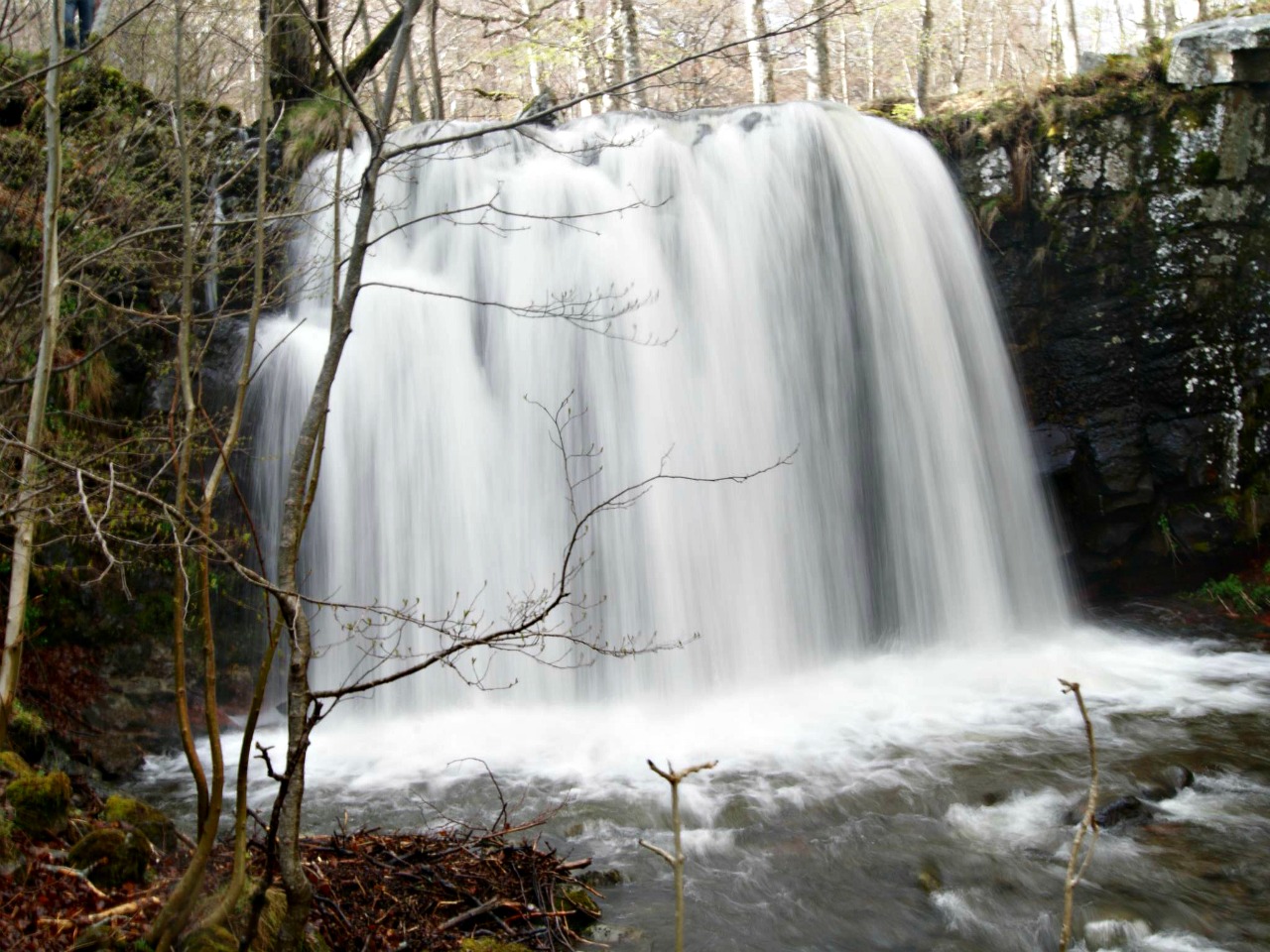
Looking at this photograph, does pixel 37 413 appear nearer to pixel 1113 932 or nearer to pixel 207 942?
pixel 207 942

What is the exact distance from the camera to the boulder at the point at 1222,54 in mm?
9852

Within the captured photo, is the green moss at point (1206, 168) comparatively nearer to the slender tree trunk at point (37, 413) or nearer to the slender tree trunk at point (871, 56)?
the slender tree trunk at point (37, 413)

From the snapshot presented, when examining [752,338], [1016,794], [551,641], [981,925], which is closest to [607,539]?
[551,641]

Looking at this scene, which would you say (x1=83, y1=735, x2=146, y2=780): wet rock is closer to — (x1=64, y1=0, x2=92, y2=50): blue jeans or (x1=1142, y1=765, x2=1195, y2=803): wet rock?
(x1=64, y1=0, x2=92, y2=50): blue jeans

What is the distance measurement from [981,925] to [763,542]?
16.1 feet

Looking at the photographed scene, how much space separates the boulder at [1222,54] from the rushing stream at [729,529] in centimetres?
254

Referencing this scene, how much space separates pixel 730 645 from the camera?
8.80 metres

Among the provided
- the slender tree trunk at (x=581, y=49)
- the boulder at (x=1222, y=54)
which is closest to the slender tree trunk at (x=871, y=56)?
the slender tree trunk at (x=581, y=49)

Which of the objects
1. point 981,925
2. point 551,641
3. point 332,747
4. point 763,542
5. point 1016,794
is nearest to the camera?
point 981,925

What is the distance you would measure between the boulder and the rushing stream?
2543mm

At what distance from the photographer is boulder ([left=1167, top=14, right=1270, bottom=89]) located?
32.3ft

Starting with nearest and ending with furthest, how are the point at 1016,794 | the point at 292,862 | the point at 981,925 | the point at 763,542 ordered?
the point at 292,862, the point at 981,925, the point at 1016,794, the point at 763,542

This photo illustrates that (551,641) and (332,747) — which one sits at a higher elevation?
(551,641)

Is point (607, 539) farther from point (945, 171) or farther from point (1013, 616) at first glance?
point (945, 171)
